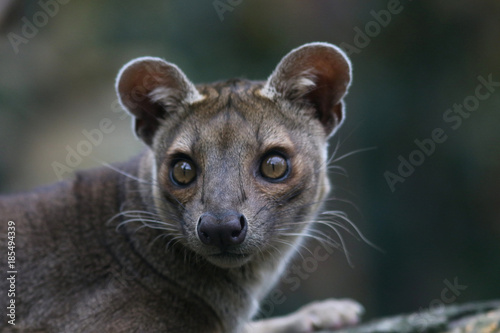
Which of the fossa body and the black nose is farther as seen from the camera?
the fossa body

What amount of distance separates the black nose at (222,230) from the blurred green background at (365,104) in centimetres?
560

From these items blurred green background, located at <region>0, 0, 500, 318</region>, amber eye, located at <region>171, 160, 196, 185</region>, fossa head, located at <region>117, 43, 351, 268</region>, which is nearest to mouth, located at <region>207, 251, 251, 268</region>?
fossa head, located at <region>117, 43, 351, 268</region>

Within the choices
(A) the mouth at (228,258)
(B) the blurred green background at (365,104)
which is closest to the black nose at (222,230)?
(A) the mouth at (228,258)

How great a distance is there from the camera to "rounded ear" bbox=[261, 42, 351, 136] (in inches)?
187

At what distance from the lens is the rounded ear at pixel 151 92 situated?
15.6ft

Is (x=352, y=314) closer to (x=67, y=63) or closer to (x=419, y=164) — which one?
(x=419, y=164)

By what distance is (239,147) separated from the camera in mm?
4375

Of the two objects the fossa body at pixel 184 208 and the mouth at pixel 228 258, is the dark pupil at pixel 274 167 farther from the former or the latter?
the mouth at pixel 228 258

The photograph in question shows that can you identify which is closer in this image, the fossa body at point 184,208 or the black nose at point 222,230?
the black nose at point 222,230

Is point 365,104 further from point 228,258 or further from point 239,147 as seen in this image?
point 228,258

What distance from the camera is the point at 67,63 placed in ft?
36.7

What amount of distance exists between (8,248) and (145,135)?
1.46m

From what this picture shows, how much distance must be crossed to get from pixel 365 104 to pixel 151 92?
19.7 feet

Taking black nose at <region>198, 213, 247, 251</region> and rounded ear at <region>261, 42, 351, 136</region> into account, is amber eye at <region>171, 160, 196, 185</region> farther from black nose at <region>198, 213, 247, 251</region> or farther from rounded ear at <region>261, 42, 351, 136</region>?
rounded ear at <region>261, 42, 351, 136</region>
